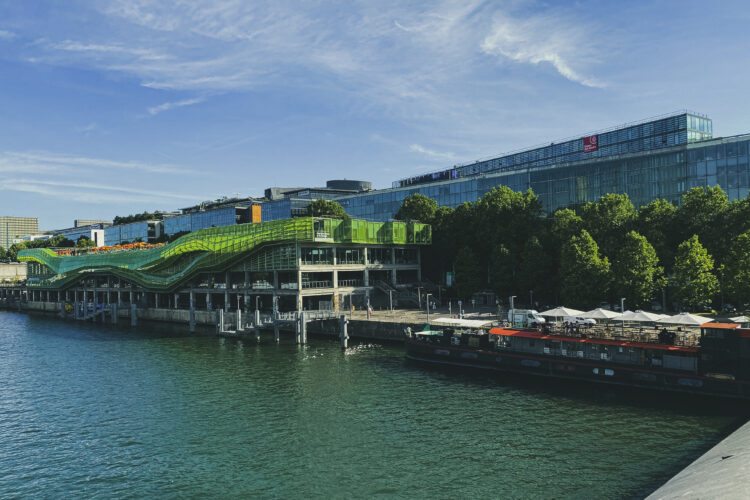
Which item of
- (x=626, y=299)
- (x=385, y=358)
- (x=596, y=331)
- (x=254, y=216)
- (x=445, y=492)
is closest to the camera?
(x=445, y=492)

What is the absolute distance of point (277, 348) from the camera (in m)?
75.3

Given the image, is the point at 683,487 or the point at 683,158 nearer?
the point at 683,487

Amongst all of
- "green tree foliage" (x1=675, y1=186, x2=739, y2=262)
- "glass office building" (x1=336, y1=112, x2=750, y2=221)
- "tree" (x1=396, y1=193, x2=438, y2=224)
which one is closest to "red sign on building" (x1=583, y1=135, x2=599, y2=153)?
"glass office building" (x1=336, y1=112, x2=750, y2=221)

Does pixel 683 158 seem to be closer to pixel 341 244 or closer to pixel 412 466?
pixel 341 244

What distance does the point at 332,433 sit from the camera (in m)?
38.7

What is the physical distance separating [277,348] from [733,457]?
58.7 metres

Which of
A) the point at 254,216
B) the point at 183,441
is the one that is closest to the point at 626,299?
the point at 183,441

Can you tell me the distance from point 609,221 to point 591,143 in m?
62.4

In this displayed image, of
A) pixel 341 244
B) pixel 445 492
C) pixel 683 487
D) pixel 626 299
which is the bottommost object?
pixel 445 492

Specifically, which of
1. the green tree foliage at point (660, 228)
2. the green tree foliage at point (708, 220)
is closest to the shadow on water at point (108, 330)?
the green tree foliage at point (660, 228)

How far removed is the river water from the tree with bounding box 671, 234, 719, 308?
25693 millimetres

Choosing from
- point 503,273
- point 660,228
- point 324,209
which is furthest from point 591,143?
point 324,209

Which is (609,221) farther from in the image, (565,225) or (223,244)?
(223,244)

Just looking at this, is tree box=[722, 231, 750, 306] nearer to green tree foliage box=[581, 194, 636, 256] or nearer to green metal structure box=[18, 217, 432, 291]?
green tree foliage box=[581, 194, 636, 256]
